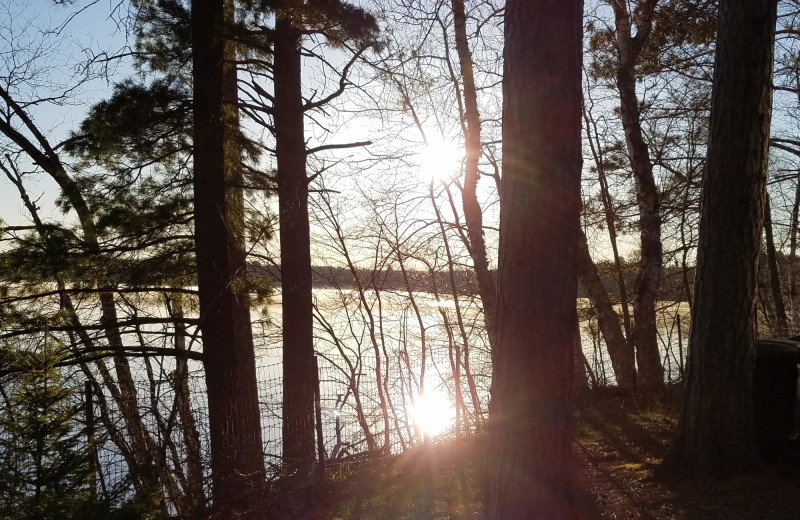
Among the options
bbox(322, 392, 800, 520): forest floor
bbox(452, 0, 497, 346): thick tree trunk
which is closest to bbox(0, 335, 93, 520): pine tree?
bbox(322, 392, 800, 520): forest floor

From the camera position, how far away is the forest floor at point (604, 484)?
4805 mm

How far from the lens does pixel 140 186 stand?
871 centimetres

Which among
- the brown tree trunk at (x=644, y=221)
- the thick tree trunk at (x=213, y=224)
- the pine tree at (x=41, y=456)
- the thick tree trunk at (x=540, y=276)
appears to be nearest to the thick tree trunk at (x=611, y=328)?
the brown tree trunk at (x=644, y=221)

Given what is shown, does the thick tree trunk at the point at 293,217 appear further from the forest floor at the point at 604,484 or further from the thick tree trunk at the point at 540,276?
the thick tree trunk at the point at 540,276

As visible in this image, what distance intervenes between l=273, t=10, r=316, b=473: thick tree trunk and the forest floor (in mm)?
2301

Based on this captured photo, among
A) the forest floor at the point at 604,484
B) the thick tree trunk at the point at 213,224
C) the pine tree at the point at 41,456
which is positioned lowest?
the forest floor at the point at 604,484

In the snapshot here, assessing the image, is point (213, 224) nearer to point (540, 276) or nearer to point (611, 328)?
point (540, 276)

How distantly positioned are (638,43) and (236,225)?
6.88 m

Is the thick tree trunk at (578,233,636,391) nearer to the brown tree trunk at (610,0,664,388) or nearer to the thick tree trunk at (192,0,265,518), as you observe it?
the brown tree trunk at (610,0,664,388)

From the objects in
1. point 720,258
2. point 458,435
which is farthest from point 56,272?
point 720,258

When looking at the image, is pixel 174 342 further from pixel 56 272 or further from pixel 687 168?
pixel 687 168

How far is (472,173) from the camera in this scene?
10734mm

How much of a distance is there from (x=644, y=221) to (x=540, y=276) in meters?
6.96

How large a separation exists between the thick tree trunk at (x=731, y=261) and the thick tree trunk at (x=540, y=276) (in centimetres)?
217
